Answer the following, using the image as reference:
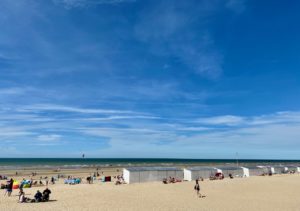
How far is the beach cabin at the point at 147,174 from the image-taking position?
35.3 m

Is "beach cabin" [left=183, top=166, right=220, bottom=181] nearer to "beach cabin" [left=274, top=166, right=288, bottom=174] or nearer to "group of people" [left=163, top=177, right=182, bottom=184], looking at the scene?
"group of people" [left=163, top=177, right=182, bottom=184]

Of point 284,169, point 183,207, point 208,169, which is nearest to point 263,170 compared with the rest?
point 284,169

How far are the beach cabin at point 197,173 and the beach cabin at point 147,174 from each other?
34.1 inches

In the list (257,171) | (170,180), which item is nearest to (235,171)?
(257,171)

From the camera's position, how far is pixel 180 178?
129ft

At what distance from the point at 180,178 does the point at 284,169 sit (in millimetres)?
30031

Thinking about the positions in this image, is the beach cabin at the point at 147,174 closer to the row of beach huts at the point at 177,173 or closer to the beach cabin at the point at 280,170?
the row of beach huts at the point at 177,173

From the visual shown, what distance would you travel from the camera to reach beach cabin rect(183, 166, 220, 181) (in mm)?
39553

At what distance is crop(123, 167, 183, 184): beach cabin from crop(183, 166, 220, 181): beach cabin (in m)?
0.87

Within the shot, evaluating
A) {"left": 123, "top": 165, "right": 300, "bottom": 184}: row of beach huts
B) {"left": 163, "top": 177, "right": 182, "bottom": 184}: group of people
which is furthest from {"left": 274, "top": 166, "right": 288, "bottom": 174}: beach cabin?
{"left": 163, "top": 177, "right": 182, "bottom": 184}: group of people

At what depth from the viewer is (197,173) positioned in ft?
133

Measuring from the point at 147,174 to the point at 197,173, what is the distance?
324 inches

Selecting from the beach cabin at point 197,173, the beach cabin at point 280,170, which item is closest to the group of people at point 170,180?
the beach cabin at point 197,173

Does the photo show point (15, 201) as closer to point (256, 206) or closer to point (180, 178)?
point (256, 206)
